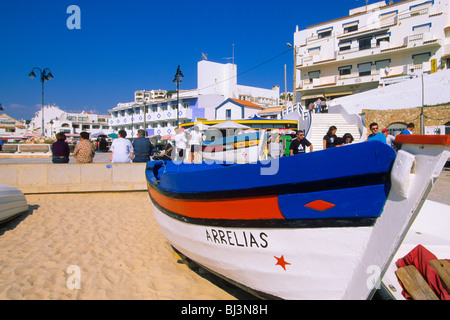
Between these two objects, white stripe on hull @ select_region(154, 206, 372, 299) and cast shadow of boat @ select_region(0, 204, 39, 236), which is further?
cast shadow of boat @ select_region(0, 204, 39, 236)

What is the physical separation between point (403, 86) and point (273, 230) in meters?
22.5

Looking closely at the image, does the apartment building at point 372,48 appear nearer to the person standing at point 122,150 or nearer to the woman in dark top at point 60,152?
the person standing at point 122,150

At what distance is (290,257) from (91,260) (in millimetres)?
3315

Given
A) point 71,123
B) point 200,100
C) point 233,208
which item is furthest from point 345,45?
point 71,123

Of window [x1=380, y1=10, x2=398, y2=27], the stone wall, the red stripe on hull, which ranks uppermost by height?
window [x1=380, y1=10, x2=398, y2=27]

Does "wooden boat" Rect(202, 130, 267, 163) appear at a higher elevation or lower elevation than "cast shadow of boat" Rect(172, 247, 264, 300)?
higher

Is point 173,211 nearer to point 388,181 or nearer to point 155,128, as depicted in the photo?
point 388,181

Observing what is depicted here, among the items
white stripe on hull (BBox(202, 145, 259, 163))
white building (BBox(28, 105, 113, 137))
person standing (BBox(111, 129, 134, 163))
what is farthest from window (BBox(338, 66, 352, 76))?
white building (BBox(28, 105, 113, 137))

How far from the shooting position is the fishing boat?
178 cm

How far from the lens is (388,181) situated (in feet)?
6.03

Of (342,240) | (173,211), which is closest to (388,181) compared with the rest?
(342,240)

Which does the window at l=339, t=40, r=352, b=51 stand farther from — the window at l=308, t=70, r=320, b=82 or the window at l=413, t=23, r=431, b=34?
the window at l=413, t=23, r=431, b=34

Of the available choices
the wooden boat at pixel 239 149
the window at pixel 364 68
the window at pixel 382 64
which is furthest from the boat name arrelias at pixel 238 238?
the window at pixel 382 64

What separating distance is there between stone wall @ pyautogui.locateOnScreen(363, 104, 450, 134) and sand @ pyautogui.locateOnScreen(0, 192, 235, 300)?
60.1 feet
